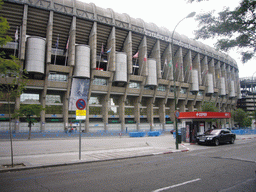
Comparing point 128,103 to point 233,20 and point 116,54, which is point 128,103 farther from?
point 233,20

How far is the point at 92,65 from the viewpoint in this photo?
146 ft

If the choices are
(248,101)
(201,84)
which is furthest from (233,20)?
(248,101)

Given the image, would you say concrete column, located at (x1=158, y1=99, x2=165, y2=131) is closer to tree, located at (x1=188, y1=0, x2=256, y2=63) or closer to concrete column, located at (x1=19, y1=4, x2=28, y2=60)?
concrete column, located at (x1=19, y1=4, x2=28, y2=60)

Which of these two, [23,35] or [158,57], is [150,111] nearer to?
[158,57]

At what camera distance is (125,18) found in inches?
1991

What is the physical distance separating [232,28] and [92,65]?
36923 mm

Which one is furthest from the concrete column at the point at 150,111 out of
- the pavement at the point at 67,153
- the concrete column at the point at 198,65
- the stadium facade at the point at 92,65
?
the pavement at the point at 67,153

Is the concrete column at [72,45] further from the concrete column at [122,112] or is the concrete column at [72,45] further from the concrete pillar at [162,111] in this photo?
the concrete pillar at [162,111]

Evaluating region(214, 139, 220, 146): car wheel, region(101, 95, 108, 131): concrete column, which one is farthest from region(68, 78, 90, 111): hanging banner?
region(214, 139, 220, 146): car wheel

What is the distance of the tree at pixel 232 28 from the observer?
10.1 meters

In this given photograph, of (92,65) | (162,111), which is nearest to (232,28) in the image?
(92,65)

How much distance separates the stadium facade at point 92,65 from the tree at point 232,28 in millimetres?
24935

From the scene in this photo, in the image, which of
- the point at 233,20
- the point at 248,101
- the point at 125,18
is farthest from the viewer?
the point at 248,101

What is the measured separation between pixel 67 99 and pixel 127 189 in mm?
40852
